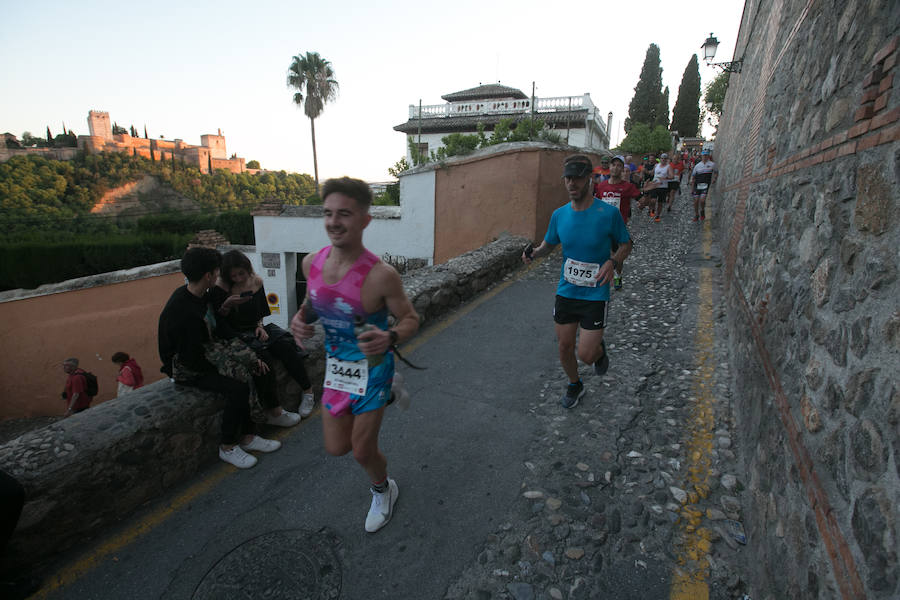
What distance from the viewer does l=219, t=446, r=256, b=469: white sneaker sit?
3.22 metres

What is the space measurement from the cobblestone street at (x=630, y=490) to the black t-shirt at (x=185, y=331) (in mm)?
2318

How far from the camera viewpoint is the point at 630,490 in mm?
2830

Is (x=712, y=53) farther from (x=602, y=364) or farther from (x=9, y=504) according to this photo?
(x=9, y=504)

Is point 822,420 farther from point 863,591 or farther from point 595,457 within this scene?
point 595,457

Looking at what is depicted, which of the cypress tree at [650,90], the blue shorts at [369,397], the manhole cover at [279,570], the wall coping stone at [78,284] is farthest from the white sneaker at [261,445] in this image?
the cypress tree at [650,90]

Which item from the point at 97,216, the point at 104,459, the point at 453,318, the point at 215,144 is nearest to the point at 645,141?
the point at 453,318

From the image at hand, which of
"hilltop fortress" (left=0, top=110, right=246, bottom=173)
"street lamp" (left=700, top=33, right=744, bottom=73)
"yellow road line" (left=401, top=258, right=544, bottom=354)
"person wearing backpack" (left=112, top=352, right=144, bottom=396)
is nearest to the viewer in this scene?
"yellow road line" (left=401, top=258, right=544, bottom=354)

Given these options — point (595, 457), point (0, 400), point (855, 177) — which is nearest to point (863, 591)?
point (855, 177)

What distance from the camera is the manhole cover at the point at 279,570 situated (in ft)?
7.44

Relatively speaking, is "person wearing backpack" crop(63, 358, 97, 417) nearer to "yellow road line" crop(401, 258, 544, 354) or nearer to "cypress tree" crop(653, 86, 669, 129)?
"yellow road line" crop(401, 258, 544, 354)

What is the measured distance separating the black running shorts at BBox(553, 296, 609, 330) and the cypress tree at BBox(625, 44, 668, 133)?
143 feet

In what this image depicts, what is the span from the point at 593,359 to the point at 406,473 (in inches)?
69.9

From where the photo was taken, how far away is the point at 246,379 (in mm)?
3236

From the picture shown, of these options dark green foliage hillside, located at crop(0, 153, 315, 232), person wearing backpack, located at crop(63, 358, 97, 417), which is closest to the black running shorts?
person wearing backpack, located at crop(63, 358, 97, 417)
